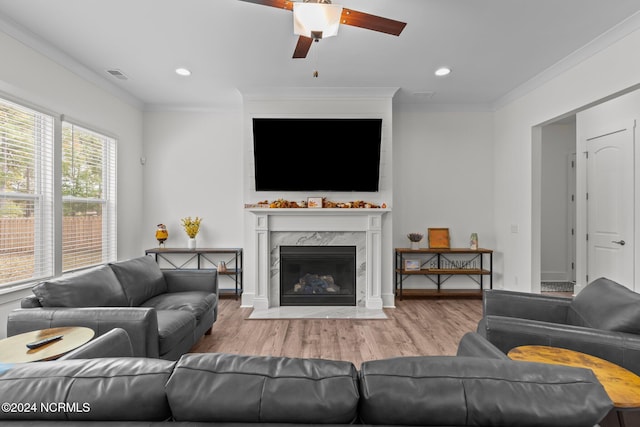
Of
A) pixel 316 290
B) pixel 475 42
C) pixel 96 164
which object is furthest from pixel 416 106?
pixel 96 164

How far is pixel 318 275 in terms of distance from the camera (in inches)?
182

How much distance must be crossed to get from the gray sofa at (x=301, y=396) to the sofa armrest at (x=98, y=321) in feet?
4.43

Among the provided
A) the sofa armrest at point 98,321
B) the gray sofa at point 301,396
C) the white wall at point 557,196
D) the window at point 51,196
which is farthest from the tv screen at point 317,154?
the gray sofa at point 301,396

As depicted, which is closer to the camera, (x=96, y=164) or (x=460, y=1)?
(x=460, y=1)

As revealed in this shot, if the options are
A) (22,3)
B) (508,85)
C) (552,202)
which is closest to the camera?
(22,3)

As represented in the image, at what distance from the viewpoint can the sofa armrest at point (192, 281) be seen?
3.55 meters

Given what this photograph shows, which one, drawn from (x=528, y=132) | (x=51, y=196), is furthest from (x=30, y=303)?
(x=528, y=132)

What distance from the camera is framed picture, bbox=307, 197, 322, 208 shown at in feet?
14.9

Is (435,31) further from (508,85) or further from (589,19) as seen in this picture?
(508,85)

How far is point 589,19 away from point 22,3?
179 inches

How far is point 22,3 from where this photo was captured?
2.62m

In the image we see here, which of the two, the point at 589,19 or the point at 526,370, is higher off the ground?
the point at 589,19

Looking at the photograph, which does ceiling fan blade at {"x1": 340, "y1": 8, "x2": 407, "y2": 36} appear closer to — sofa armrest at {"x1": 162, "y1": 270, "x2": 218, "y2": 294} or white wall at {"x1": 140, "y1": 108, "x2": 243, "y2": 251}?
sofa armrest at {"x1": 162, "y1": 270, "x2": 218, "y2": 294}

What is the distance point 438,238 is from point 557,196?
8.65ft
